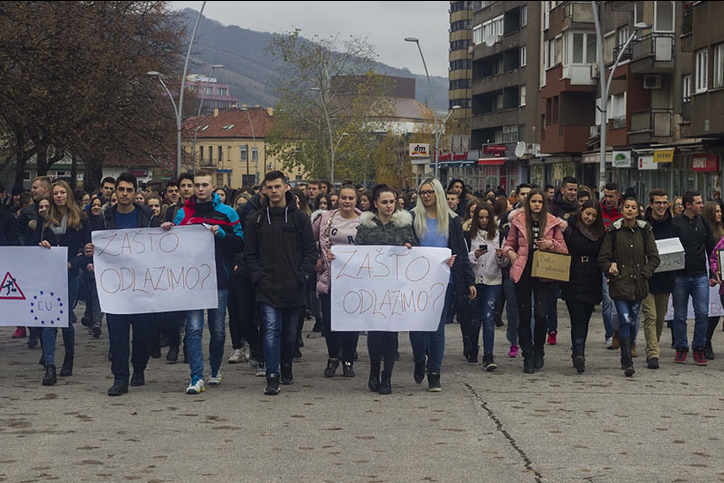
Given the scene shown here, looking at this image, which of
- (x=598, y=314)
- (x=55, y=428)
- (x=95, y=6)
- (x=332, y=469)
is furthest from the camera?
(x=95, y=6)

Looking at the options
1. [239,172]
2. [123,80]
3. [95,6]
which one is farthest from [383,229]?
[239,172]

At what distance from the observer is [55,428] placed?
8.77 meters

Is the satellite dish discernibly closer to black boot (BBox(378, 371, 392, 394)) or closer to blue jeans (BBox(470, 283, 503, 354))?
blue jeans (BBox(470, 283, 503, 354))

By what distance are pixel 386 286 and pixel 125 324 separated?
2.45 m

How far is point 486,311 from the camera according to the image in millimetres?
12703

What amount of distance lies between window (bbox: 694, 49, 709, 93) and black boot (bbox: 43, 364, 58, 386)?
2791 centimetres

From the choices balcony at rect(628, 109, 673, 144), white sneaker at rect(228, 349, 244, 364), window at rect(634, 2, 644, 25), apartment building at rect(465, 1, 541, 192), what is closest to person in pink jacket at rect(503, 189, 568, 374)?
white sneaker at rect(228, 349, 244, 364)

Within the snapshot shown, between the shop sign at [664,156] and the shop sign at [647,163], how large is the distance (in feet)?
3.67

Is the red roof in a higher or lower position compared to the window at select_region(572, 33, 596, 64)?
higher

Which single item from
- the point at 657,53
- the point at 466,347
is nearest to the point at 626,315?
the point at 466,347

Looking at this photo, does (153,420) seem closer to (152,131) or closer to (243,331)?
(243,331)

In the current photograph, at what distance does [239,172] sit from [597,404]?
427ft

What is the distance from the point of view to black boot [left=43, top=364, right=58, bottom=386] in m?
10.9

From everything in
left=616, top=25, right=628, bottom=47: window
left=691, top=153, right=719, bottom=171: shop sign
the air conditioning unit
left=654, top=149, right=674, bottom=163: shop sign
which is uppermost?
left=616, top=25, right=628, bottom=47: window
